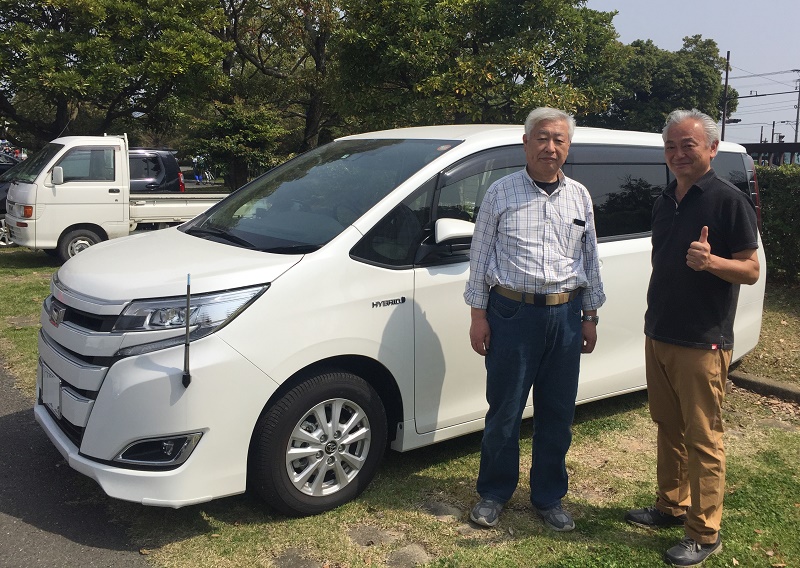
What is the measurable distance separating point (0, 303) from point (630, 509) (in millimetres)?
7445

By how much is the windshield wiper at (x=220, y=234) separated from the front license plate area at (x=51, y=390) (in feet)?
3.49

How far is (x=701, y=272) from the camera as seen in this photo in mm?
3188

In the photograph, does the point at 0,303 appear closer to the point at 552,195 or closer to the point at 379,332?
the point at 379,332

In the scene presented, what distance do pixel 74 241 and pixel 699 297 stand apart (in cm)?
1002

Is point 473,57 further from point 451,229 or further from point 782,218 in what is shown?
point 451,229

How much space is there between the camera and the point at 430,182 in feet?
12.6

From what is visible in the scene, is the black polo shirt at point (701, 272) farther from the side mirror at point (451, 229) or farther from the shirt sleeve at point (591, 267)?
the side mirror at point (451, 229)

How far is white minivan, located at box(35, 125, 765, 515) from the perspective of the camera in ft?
10.3

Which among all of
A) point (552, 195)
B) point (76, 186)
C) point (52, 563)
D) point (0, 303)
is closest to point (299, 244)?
point (552, 195)

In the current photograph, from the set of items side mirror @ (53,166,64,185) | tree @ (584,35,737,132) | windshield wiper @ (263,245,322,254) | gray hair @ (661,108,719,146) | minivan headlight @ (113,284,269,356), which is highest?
tree @ (584,35,737,132)

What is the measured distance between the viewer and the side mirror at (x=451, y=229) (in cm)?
368

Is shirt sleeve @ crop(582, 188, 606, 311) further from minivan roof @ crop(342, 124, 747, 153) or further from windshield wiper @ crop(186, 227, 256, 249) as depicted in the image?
windshield wiper @ crop(186, 227, 256, 249)

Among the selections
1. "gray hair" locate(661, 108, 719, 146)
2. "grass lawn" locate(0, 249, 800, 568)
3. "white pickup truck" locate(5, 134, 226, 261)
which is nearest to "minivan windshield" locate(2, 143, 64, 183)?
"white pickup truck" locate(5, 134, 226, 261)

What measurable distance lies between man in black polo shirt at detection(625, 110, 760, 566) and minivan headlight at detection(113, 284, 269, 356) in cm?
192
